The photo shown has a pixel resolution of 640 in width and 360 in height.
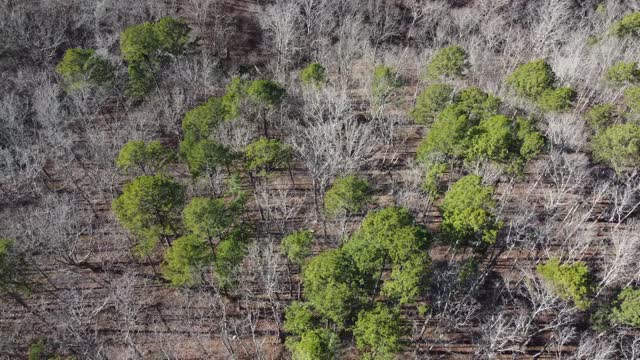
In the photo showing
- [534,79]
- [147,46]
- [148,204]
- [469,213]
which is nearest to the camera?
[469,213]

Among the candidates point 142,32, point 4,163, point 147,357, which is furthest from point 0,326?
point 142,32

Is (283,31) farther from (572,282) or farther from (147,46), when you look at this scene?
(572,282)

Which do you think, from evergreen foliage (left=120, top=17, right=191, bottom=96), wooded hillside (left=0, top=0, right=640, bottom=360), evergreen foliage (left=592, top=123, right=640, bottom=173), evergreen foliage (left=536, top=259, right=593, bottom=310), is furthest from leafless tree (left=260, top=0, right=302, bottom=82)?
evergreen foliage (left=536, top=259, right=593, bottom=310)

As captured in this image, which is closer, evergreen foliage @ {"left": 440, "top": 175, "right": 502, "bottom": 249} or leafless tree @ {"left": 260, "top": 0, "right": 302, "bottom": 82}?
evergreen foliage @ {"left": 440, "top": 175, "right": 502, "bottom": 249}

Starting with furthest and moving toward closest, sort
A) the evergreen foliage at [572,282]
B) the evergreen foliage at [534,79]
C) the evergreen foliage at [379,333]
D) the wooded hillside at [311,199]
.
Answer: the evergreen foliage at [534,79], the wooded hillside at [311,199], the evergreen foliage at [572,282], the evergreen foliage at [379,333]

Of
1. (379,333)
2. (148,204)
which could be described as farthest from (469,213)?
(148,204)

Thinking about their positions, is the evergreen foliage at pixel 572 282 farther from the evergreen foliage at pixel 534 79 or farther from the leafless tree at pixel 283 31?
the leafless tree at pixel 283 31

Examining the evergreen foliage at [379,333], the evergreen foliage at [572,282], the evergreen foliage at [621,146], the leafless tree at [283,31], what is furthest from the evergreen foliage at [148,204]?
the evergreen foliage at [621,146]

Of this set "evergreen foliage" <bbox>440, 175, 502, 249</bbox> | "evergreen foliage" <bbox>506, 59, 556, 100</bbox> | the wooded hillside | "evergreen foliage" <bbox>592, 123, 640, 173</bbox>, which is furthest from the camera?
"evergreen foliage" <bbox>506, 59, 556, 100</bbox>

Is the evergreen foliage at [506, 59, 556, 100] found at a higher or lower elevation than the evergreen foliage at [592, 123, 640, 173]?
higher

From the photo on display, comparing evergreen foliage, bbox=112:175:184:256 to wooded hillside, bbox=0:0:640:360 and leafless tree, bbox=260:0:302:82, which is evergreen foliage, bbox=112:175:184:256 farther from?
leafless tree, bbox=260:0:302:82

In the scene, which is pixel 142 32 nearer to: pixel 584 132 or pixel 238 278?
pixel 238 278

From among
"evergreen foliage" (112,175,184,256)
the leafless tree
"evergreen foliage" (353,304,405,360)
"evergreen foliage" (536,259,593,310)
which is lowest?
"evergreen foliage" (353,304,405,360)
